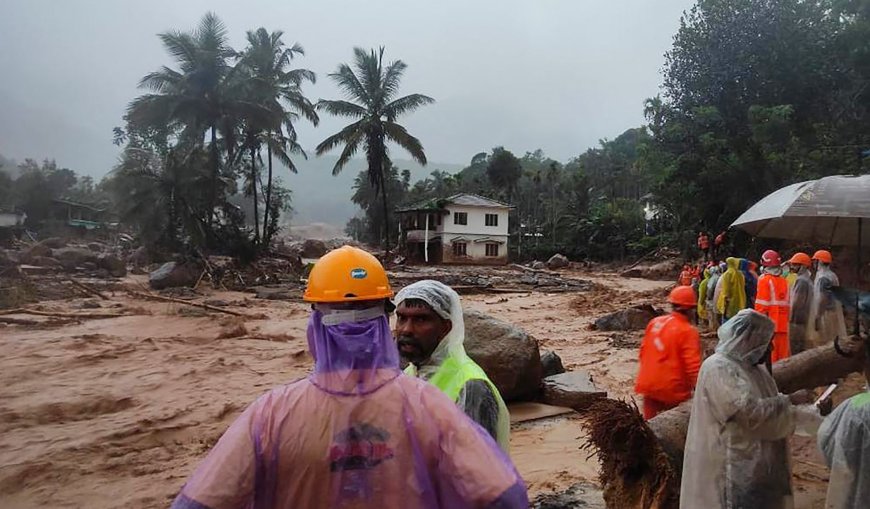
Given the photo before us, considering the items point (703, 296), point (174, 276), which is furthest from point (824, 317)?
point (174, 276)

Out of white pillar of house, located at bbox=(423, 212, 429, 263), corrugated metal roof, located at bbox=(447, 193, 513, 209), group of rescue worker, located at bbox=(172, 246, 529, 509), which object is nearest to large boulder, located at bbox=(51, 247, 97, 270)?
white pillar of house, located at bbox=(423, 212, 429, 263)

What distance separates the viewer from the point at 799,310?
22.5 feet

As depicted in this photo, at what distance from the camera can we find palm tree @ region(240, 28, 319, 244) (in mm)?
27875

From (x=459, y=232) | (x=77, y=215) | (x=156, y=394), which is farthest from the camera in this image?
(x=77, y=215)

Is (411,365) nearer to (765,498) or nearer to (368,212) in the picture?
(765,498)

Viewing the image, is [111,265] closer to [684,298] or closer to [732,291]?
[732,291]

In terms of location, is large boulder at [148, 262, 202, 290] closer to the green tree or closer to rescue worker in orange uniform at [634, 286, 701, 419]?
rescue worker in orange uniform at [634, 286, 701, 419]

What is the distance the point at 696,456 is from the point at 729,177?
18.8 meters

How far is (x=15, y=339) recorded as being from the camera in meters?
11.3

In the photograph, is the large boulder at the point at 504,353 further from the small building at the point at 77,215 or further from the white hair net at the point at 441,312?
the small building at the point at 77,215

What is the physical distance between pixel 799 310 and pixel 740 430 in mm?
4943

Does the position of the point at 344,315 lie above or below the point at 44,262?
above

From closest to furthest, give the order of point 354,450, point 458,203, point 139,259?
point 354,450, point 139,259, point 458,203

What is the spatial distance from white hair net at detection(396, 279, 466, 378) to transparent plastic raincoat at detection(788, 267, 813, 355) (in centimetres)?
601
